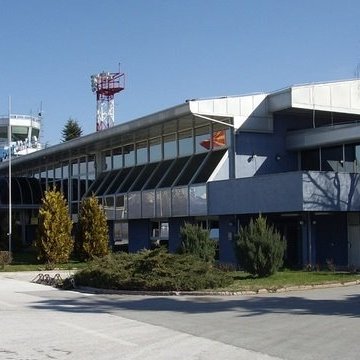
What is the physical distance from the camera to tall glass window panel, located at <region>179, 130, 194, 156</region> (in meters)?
34.7

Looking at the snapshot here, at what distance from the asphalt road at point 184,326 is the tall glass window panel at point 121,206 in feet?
61.6

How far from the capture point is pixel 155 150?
38.1 metres

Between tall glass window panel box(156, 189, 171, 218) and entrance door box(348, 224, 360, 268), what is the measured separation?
955 centimetres

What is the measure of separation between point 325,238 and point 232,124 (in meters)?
6.73

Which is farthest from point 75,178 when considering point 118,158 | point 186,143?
point 186,143

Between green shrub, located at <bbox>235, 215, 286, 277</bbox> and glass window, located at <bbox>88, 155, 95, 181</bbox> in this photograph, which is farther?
glass window, located at <bbox>88, 155, 95, 181</bbox>

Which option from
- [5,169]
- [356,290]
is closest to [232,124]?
[356,290]

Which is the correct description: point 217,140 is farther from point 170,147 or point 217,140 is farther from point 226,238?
point 170,147

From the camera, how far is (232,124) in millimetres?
30281

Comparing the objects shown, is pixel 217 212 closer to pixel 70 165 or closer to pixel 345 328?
pixel 345 328

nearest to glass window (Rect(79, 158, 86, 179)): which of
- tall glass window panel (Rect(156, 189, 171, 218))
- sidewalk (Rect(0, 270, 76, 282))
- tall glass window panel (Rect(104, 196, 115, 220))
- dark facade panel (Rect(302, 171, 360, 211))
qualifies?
tall glass window panel (Rect(104, 196, 115, 220))

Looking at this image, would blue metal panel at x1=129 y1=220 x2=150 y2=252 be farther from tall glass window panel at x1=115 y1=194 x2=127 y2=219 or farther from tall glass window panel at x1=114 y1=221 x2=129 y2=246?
tall glass window panel at x1=115 y1=194 x2=127 y2=219

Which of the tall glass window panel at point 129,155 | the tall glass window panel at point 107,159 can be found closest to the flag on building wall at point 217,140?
the tall glass window panel at point 129,155

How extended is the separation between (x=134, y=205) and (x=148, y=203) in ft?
5.44
